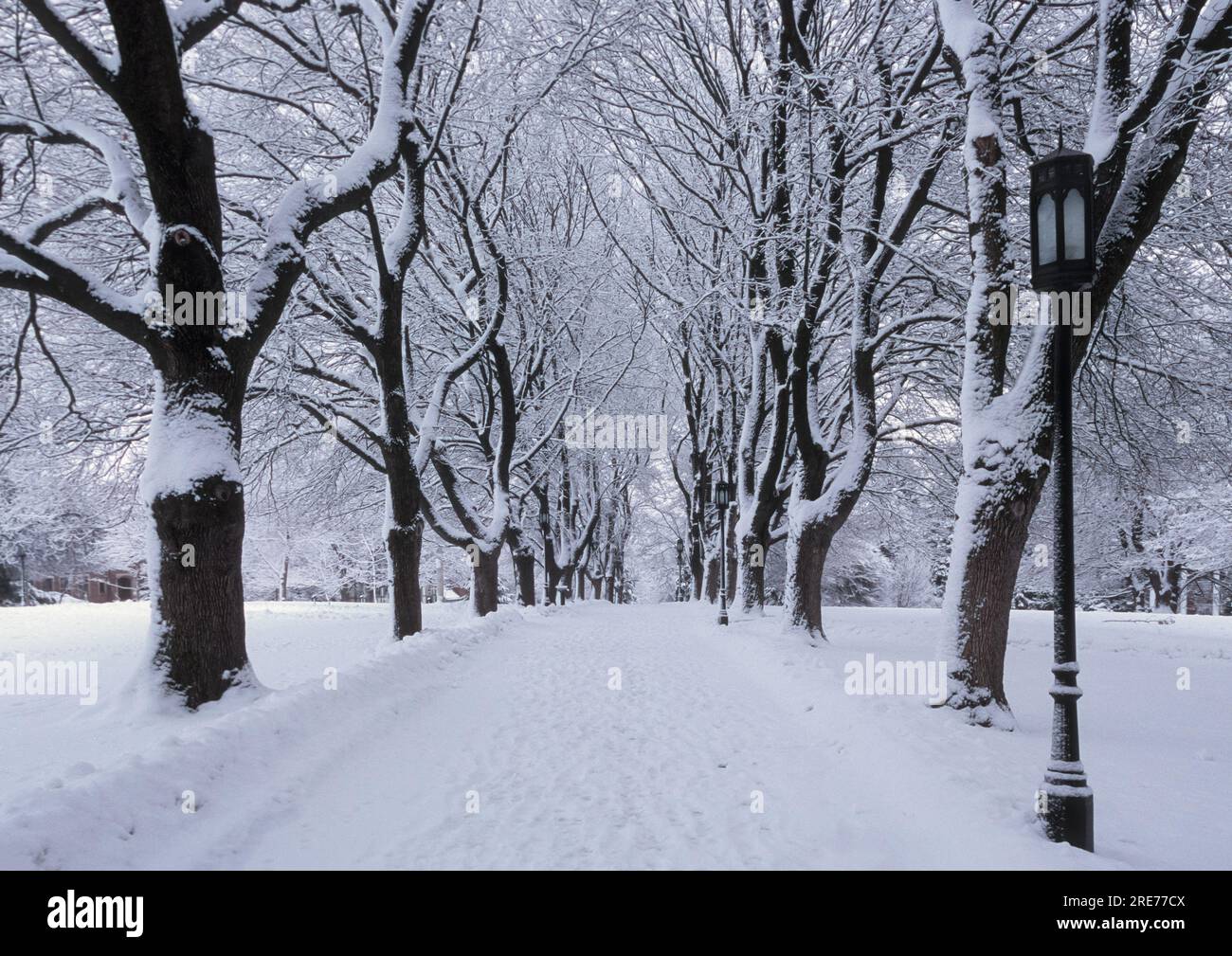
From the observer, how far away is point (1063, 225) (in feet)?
13.6

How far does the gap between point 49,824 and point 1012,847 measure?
207 inches

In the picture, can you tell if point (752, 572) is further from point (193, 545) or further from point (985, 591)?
point (193, 545)

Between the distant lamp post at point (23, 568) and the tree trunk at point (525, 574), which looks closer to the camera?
the tree trunk at point (525, 574)

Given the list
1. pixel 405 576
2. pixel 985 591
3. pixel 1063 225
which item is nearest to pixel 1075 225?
pixel 1063 225

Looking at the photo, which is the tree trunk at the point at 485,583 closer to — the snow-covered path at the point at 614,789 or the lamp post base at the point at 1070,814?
the snow-covered path at the point at 614,789

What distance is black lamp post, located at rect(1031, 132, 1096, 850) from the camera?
3963 millimetres

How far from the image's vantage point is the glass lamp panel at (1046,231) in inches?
165

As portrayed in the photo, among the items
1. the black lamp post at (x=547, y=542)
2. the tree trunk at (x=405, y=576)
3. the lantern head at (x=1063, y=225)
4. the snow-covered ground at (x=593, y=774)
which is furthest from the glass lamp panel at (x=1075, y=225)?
the black lamp post at (x=547, y=542)

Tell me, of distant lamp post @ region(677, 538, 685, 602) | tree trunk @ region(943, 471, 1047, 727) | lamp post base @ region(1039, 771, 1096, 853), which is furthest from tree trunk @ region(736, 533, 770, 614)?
distant lamp post @ region(677, 538, 685, 602)

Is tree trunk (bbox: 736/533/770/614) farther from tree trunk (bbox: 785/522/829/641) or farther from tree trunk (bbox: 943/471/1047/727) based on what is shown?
tree trunk (bbox: 943/471/1047/727)

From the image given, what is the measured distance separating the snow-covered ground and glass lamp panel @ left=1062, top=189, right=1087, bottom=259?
3.59 meters

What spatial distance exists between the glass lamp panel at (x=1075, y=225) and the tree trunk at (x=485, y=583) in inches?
586
